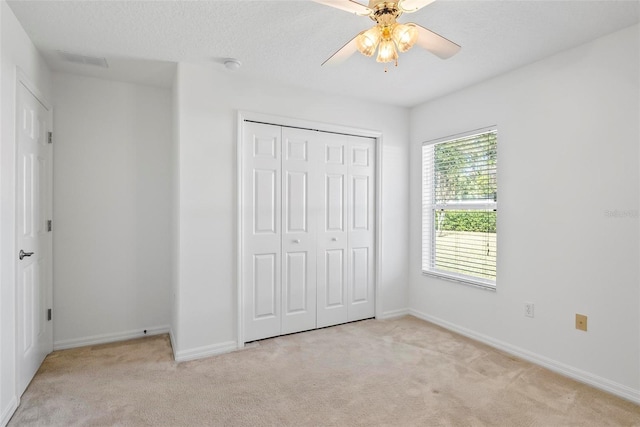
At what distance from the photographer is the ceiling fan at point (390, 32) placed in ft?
5.35

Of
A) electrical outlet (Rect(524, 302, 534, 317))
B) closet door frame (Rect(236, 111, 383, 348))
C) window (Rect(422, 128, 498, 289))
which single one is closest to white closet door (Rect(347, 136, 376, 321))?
closet door frame (Rect(236, 111, 383, 348))

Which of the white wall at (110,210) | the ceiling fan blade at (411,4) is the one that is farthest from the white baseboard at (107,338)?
the ceiling fan blade at (411,4)

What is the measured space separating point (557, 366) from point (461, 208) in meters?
1.54

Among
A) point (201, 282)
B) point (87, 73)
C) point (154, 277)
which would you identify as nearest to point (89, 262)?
point (154, 277)

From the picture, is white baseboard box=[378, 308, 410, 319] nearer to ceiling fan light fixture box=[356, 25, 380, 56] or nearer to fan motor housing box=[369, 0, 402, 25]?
ceiling fan light fixture box=[356, 25, 380, 56]

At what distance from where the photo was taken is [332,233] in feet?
11.6

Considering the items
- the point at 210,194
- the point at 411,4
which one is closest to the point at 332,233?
the point at 210,194

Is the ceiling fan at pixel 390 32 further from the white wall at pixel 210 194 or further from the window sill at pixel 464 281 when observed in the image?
the window sill at pixel 464 281

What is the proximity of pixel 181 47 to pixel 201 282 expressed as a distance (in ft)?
6.11

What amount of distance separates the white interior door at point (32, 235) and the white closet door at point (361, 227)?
8.82 ft

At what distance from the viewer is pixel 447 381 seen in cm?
241

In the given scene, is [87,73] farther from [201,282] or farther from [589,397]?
[589,397]

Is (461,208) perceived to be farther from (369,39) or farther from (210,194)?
(210,194)

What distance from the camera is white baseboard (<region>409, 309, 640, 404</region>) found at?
2.24m
